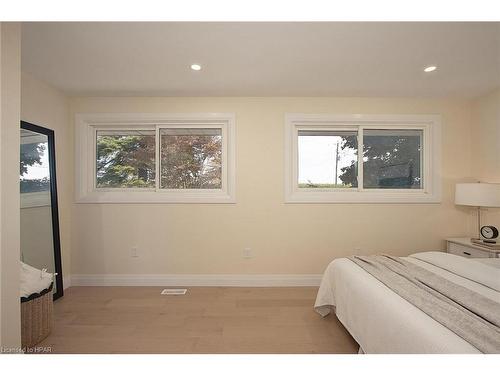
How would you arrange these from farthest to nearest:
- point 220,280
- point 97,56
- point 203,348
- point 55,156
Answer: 1. point 220,280
2. point 55,156
3. point 97,56
4. point 203,348

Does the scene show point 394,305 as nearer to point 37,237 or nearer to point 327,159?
point 327,159

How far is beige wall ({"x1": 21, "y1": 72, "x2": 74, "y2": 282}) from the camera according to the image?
254 centimetres

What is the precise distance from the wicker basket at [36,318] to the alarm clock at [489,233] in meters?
4.22

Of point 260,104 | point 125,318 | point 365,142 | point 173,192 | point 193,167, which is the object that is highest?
point 260,104

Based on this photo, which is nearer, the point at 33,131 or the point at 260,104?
the point at 33,131

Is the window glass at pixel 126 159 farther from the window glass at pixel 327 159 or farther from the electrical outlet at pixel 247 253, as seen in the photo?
the window glass at pixel 327 159

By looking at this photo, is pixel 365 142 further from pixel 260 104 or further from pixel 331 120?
pixel 260 104

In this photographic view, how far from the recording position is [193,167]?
327cm

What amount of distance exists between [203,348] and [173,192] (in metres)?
1.89

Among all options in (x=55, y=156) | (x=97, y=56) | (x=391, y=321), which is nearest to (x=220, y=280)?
(x=391, y=321)

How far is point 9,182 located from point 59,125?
83.2 inches

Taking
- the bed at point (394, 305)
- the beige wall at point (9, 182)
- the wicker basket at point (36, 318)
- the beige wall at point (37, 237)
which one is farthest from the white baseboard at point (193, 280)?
the beige wall at point (9, 182)

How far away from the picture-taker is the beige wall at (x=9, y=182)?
1.22 meters

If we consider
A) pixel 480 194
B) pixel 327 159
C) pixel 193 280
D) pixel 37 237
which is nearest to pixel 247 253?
pixel 193 280
